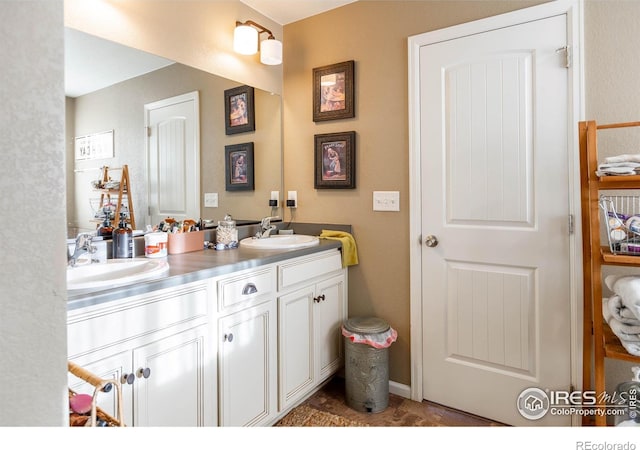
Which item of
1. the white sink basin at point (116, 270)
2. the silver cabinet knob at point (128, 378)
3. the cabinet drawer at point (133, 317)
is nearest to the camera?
the cabinet drawer at point (133, 317)

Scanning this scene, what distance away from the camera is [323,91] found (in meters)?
2.43

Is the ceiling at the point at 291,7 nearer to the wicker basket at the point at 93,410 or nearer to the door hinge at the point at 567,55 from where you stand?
the door hinge at the point at 567,55

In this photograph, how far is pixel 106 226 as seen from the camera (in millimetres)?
1705

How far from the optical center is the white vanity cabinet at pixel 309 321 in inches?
73.3

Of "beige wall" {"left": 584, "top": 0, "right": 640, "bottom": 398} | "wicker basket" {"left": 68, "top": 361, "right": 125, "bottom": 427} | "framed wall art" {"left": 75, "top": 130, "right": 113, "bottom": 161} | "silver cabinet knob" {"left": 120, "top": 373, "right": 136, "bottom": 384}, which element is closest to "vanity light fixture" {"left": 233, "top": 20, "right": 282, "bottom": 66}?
"framed wall art" {"left": 75, "top": 130, "right": 113, "bottom": 161}

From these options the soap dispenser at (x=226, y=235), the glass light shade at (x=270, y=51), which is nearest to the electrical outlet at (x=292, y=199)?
the soap dispenser at (x=226, y=235)

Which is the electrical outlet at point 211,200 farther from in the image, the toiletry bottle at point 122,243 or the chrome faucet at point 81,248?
the chrome faucet at point 81,248

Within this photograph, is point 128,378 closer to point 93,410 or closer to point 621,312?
point 93,410

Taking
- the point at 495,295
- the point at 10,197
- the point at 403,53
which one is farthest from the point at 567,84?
the point at 10,197

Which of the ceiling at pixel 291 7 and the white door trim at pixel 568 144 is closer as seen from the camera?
the white door trim at pixel 568 144

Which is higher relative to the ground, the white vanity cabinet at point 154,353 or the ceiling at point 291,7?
the ceiling at point 291,7

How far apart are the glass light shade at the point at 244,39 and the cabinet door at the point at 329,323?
148cm

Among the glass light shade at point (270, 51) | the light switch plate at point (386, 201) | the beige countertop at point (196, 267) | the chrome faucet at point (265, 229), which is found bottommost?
the beige countertop at point (196, 267)

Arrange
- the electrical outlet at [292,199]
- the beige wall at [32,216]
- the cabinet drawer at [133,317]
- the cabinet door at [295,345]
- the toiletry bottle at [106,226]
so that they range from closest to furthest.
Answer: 1. the beige wall at [32,216]
2. the cabinet drawer at [133,317]
3. the toiletry bottle at [106,226]
4. the cabinet door at [295,345]
5. the electrical outlet at [292,199]
